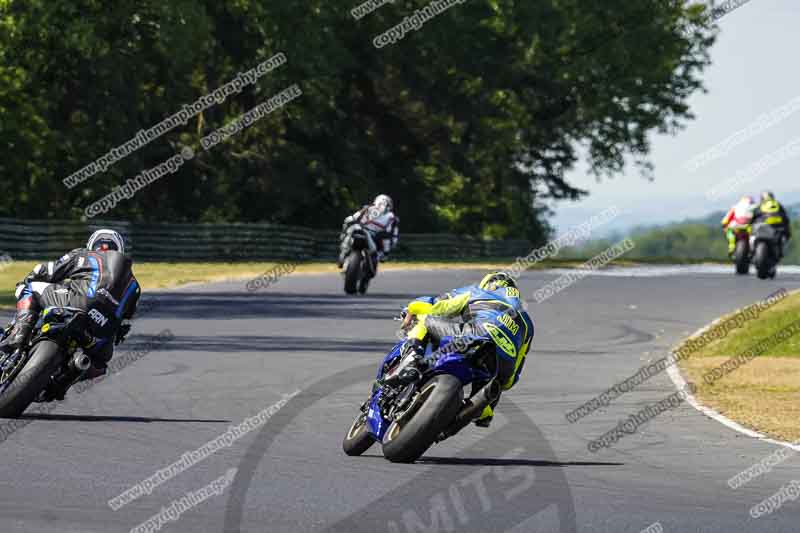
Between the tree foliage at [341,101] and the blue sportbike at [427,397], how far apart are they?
112 feet

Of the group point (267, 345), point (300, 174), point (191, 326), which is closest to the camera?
point (267, 345)

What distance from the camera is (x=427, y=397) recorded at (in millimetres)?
10609

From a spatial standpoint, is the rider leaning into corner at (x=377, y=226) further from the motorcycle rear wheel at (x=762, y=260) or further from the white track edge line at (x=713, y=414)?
the white track edge line at (x=713, y=414)

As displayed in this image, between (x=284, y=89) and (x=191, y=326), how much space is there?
2746 centimetres

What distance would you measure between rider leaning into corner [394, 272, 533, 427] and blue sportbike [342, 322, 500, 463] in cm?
4

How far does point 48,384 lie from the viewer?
1301 cm

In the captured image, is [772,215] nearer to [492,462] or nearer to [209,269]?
[209,269]

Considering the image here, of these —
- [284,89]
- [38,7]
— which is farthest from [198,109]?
[38,7]

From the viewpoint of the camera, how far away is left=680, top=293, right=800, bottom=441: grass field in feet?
48.2

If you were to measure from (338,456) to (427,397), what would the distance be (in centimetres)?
102

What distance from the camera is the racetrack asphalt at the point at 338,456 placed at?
9055mm

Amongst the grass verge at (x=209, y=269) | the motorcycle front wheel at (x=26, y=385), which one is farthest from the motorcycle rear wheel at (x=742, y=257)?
the motorcycle front wheel at (x=26, y=385)

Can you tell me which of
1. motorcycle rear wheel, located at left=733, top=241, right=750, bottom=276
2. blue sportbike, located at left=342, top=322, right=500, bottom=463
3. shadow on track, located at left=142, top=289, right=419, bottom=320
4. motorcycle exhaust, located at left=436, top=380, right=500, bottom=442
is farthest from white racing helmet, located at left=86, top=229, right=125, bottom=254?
motorcycle rear wheel, located at left=733, top=241, right=750, bottom=276

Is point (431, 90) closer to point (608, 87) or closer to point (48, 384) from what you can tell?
point (608, 87)
